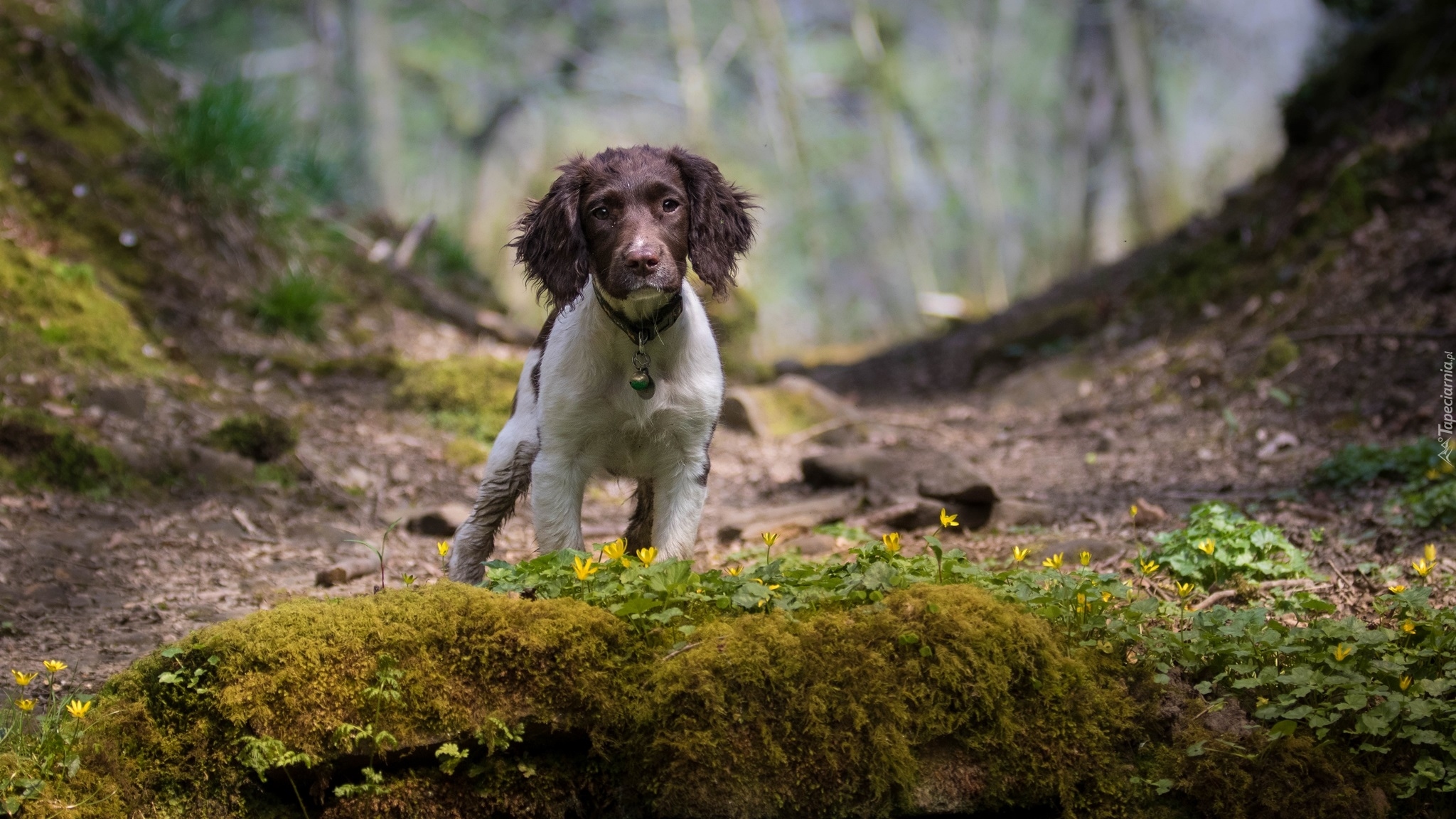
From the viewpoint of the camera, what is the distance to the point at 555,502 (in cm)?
436

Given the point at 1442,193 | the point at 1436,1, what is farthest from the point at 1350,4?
the point at 1442,193

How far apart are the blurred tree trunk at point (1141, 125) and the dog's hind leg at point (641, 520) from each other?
47.1ft

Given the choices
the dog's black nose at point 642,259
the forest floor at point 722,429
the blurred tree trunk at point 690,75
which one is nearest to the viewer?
the dog's black nose at point 642,259

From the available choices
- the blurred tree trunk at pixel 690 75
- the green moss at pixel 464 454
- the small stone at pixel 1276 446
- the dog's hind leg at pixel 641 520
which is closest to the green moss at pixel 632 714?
the dog's hind leg at pixel 641 520

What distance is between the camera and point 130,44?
10266 mm

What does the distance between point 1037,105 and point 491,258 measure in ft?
70.3

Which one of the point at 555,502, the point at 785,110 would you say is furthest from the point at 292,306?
the point at 785,110

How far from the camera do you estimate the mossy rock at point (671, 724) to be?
3.14 metres

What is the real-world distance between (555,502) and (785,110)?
78.7 feet

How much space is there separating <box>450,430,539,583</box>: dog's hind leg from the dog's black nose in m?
1.23

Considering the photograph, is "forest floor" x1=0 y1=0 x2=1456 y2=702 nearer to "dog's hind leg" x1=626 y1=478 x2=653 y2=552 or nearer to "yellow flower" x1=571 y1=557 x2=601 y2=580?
"dog's hind leg" x1=626 y1=478 x2=653 y2=552

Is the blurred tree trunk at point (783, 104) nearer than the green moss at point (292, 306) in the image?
No

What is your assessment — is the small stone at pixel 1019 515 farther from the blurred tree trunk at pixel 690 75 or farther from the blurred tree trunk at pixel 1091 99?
the blurred tree trunk at pixel 690 75

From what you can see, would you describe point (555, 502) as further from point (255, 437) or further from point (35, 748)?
point (255, 437)
